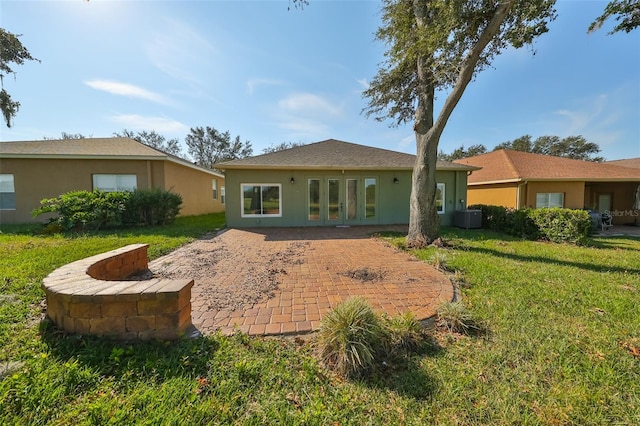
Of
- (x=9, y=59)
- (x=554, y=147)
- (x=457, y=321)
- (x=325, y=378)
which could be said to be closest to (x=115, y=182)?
(x=9, y=59)

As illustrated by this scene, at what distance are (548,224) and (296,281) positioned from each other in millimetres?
8912

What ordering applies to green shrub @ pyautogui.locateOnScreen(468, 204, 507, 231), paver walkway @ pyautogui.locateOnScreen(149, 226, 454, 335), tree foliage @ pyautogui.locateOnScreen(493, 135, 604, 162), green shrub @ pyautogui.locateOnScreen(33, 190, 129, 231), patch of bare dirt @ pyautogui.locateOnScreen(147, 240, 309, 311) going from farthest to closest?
tree foliage @ pyautogui.locateOnScreen(493, 135, 604, 162)
green shrub @ pyautogui.locateOnScreen(468, 204, 507, 231)
green shrub @ pyautogui.locateOnScreen(33, 190, 129, 231)
patch of bare dirt @ pyautogui.locateOnScreen(147, 240, 309, 311)
paver walkway @ pyautogui.locateOnScreen(149, 226, 454, 335)

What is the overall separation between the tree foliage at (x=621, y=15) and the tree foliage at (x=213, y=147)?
38451 millimetres

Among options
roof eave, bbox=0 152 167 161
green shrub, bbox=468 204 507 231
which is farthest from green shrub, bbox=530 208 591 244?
roof eave, bbox=0 152 167 161

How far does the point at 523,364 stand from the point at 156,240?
27.9 feet

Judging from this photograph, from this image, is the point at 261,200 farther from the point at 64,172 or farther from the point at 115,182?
the point at 64,172

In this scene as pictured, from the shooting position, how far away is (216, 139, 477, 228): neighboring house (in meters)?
10.8

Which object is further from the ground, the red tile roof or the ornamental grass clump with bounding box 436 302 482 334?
the red tile roof

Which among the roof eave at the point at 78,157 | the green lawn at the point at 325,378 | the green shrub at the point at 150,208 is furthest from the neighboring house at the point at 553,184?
the roof eave at the point at 78,157

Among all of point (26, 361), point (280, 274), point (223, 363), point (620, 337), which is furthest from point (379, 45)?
point (26, 361)

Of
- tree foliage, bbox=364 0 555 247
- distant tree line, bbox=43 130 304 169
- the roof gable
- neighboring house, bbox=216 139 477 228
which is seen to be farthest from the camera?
distant tree line, bbox=43 130 304 169

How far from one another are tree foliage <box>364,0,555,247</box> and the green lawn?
14.3 ft

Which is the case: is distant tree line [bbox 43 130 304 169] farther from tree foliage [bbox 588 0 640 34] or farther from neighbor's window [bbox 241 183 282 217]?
tree foliage [bbox 588 0 640 34]

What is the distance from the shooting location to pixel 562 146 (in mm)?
36031
